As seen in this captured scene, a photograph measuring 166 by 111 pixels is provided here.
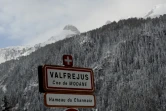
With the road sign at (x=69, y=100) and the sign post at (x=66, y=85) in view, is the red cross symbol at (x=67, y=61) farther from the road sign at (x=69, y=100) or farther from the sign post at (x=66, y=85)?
the road sign at (x=69, y=100)

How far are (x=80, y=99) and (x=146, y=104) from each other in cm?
14439

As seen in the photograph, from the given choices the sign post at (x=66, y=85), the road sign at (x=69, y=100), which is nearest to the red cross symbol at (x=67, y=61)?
the sign post at (x=66, y=85)

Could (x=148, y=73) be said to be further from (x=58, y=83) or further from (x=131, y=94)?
(x=58, y=83)

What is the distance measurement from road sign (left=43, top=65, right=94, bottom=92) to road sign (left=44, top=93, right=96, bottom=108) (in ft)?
0.30

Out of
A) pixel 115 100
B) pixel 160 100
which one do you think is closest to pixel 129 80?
pixel 115 100

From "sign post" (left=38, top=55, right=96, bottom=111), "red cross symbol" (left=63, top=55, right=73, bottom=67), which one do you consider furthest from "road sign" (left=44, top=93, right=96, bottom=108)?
"red cross symbol" (left=63, top=55, right=73, bottom=67)

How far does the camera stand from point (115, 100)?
176000 mm

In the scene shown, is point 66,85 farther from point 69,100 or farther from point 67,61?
point 67,61

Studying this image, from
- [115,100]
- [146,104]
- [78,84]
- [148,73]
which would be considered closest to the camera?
[78,84]

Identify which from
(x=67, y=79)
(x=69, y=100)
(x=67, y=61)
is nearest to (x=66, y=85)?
(x=67, y=79)

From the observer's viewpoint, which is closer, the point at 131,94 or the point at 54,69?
the point at 54,69

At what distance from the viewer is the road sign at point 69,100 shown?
6383mm

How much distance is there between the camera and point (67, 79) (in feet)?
21.9

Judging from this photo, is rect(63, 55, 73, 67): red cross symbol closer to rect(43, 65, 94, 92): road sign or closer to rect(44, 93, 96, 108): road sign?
rect(43, 65, 94, 92): road sign
